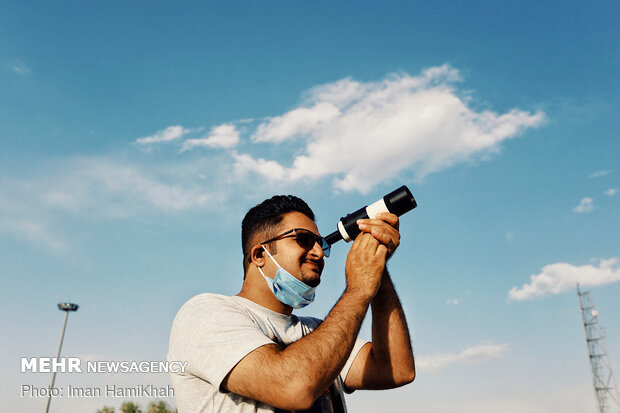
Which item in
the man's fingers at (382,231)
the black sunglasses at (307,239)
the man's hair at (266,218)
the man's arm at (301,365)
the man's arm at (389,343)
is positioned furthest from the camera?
the man's hair at (266,218)

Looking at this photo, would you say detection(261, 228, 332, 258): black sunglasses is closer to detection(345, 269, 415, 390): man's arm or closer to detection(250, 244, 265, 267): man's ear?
detection(250, 244, 265, 267): man's ear

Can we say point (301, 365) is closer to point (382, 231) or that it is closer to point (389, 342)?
point (382, 231)

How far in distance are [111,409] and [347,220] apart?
64218 millimetres

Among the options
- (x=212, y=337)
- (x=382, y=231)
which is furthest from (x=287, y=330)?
(x=382, y=231)

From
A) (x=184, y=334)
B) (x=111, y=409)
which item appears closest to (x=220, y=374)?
(x=184, y=334)

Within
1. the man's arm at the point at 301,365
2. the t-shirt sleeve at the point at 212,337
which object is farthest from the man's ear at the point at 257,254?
the man's arm at the point at 301,365

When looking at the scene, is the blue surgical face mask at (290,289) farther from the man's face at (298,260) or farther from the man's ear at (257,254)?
the man's ear at (257,254)

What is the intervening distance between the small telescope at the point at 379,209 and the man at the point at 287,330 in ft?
0.53

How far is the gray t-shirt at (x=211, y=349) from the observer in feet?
8.92

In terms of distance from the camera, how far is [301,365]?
251 cm

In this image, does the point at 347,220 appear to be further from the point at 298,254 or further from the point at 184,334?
the point at 184,334

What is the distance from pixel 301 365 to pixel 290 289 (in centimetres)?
129

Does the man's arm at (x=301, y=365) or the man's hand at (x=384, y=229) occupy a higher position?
the man's hand at (x=384, y=229)

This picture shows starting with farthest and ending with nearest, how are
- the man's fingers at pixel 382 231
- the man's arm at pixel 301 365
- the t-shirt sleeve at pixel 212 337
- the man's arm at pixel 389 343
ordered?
1. the man's arm at pixel 389 343
2. the man's fingers at pixel 382 231
3. the t-shirt sleeve at pixel 212 337
4. the man's arm at pixel 301 365
